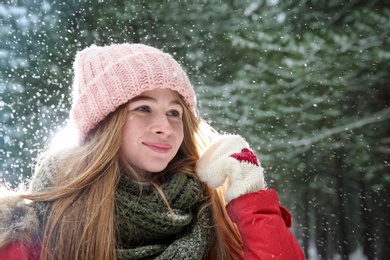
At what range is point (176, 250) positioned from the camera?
6.42ft

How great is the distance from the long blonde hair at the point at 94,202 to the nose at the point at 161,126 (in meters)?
0.13

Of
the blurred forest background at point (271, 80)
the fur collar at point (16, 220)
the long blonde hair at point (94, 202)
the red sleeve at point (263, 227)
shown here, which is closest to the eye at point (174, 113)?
the long blonde hair at point (94, 202)

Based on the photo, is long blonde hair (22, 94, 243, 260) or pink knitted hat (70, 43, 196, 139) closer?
long blonde hair (22, 94, 243, 260)

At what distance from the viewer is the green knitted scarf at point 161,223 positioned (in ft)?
6.34

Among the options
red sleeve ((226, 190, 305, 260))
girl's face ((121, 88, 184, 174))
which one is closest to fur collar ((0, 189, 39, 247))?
girl's face ((121, 88, 184, 174))

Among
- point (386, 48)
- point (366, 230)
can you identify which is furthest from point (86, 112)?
point (366, 230)

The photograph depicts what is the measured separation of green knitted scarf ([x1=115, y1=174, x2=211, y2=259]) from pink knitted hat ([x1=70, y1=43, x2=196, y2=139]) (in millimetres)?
314

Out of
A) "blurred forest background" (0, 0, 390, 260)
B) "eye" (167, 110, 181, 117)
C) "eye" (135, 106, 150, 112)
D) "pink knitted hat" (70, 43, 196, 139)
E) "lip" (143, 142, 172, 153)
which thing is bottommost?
"blurred forest background" (0, 0, 390, 260)

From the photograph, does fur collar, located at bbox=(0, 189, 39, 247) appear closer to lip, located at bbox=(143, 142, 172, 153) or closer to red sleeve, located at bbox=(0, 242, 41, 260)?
red sleeve, located at bbox=(0, 242, 41, 260)

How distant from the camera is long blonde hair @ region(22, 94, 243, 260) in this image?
1.88m

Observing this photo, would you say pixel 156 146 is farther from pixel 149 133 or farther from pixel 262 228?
pixel 262 228

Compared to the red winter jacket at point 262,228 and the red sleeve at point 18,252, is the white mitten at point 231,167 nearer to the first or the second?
the red winter jacket at point 262,228

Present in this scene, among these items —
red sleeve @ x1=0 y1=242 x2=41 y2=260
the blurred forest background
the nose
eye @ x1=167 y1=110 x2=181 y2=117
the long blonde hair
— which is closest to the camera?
red sleeve @ x1=0 y1=242 x2=41 y2=260

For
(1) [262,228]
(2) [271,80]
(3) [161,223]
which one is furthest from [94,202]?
(2) [271,80]
